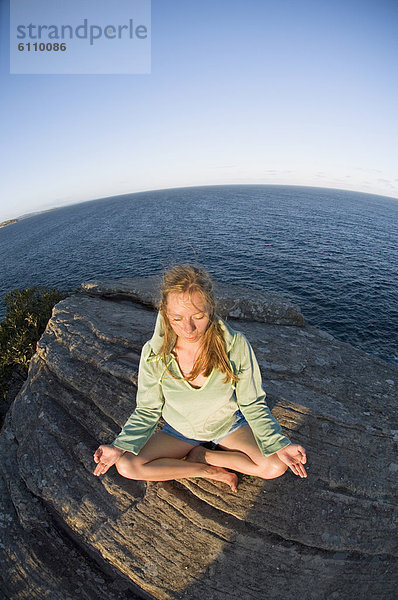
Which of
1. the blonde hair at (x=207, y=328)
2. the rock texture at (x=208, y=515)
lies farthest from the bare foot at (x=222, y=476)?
the blonde hair at (x=207, y=328)

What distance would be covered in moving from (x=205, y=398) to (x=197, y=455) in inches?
57.0

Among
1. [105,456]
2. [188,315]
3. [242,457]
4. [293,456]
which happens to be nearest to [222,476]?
[242,457]

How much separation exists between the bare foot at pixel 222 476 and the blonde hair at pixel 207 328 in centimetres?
202

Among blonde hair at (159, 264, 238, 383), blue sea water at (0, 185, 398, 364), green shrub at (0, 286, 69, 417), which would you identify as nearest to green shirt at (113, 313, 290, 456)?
blonde hair at (159, 264, 238, 383)

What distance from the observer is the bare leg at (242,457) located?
4543mm

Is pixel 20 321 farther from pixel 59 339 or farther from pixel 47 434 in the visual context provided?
pixel 47 434

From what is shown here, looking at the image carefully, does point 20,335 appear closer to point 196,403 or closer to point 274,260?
point 196,403

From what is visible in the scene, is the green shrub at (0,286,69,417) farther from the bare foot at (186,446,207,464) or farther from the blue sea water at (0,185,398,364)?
the bare foot at (186,446,207,464)

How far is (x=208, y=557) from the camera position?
4.99 m

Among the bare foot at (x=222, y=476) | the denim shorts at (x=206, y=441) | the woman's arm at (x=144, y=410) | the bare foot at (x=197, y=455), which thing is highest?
the woman's arm at (x=144, y=410)

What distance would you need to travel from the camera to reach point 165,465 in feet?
16.2

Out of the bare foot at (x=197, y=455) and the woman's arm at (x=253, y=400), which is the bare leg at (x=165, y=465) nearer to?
the bare foot at (x=197, y=455)

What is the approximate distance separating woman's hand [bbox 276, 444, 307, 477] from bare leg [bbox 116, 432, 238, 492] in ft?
5.38

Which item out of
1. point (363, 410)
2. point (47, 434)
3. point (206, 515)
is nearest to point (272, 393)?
point (363, 410)
